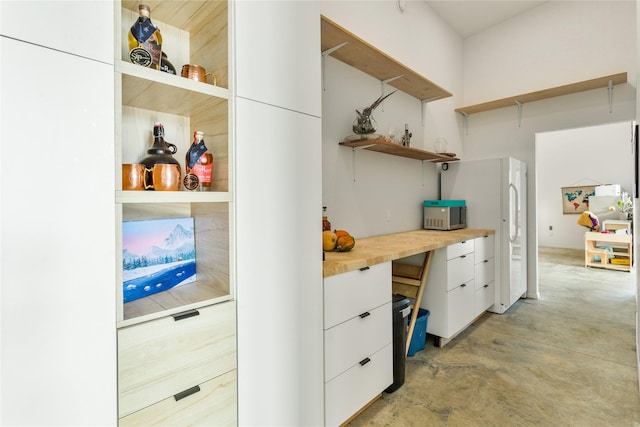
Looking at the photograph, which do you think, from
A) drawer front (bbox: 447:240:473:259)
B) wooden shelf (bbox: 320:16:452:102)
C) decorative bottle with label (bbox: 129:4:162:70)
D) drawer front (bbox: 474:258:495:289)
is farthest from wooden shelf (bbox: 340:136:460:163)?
decorative bottle with label (bbox: 129:4:162:70)

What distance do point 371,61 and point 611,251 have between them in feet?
19.7

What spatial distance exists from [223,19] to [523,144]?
3862 millimetres

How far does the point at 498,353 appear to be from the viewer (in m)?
2.40

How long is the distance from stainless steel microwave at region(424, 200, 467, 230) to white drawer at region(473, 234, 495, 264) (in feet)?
1.01

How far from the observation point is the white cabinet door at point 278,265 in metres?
1.11

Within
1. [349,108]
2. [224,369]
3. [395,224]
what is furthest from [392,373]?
[349,108]

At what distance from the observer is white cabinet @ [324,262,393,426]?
1458mm

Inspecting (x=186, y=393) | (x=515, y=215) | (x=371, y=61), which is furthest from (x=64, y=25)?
(x=515, y=215)

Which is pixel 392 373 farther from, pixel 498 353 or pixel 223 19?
pixel 223 19

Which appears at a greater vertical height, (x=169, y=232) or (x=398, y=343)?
(x=169, y=232)

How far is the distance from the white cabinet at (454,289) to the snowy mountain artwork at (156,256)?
1.89 m

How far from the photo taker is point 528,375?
209 cm

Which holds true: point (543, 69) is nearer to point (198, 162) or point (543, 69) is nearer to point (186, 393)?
point (198, 162)

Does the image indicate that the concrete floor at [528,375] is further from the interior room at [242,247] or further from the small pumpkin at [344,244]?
the small pumpkin at [344,244]
